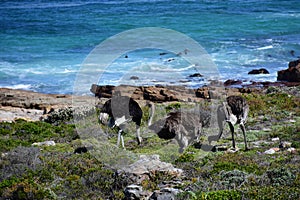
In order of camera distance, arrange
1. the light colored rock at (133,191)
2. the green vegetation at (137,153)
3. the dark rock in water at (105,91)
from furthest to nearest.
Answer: the dark rock in water at (105,91) < the green vegetation at (137,153) < the light colored rock at (133,191)

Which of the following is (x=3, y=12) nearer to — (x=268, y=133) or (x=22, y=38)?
(x=22, y=38)

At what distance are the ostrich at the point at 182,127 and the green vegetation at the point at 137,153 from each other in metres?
0.42

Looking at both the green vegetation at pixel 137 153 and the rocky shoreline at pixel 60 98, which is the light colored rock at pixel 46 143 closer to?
the green vegetation at pixel 137 153

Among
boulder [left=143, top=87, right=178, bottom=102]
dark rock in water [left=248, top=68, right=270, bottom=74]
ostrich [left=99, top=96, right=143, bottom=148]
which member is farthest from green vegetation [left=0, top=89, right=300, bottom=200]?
dark rock in water [left=248, top=68, right=270, bottom=74]

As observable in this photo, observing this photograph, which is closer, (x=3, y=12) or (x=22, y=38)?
(x=22, y=38)

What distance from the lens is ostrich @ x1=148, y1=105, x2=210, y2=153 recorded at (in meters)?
12.6

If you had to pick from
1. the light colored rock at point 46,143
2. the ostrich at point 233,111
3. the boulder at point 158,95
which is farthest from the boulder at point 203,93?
the ostrich at point 233,111

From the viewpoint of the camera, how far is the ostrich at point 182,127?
12.6 m

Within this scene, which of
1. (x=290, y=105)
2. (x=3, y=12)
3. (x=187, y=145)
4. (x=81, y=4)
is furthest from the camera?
(x=81, y=4)

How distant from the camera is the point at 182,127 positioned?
12688 mm

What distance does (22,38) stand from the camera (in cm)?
5406

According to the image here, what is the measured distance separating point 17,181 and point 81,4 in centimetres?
7361

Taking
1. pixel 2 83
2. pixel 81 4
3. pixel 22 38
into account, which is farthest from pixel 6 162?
pixel 81 4

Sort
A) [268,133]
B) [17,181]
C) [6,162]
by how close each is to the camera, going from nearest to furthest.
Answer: [17,181]
[6,162]
[268,133]
